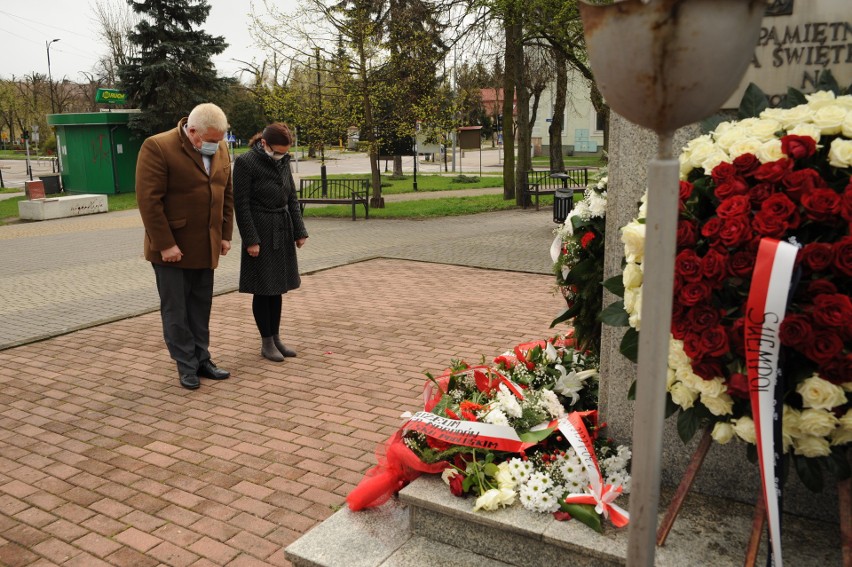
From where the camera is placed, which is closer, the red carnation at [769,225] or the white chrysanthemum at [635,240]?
the red carnation at [769,225]

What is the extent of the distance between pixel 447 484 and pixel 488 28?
16.5m

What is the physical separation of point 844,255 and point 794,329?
244 mm

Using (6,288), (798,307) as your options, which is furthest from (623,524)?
(6,288)

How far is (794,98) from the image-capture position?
106 inches

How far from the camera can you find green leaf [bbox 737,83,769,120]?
2.78 meters

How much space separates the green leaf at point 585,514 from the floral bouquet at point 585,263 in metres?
1.21

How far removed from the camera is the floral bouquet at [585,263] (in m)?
3.97

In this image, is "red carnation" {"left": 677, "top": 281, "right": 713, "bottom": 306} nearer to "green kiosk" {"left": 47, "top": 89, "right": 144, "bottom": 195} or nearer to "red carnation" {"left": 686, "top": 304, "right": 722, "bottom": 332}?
"red carnation" {"left": 686, "top": 304, "right": 722, "bottom": 332}

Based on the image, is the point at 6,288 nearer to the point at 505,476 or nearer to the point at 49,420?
the point at 49,420

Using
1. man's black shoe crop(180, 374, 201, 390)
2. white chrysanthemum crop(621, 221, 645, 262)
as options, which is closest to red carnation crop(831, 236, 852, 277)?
white chrysanthemum crop(621, 221, 645, 262)

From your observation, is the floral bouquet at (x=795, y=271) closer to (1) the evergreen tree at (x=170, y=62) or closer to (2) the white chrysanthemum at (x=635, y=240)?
(2) the white chrysanthemum at (x=635, y=240)

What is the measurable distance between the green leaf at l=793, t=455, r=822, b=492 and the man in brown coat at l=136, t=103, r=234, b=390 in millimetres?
4074

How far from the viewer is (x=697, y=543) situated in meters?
2.82

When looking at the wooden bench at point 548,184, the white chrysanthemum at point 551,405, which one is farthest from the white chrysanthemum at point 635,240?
the wooden bench at point 548,184
